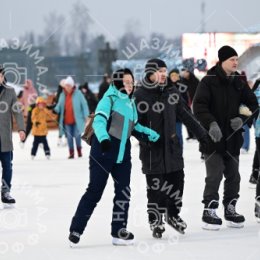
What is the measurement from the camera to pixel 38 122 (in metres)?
15.9

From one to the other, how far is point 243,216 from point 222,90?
3.59 feet

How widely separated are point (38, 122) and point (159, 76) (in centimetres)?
887

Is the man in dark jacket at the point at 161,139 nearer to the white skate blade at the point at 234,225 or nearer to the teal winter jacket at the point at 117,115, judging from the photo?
the teal winter jacket at the point at 117,115

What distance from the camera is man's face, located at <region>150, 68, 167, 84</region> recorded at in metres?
7.21

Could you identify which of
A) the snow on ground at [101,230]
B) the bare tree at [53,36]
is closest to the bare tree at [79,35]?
the bare tree at [53,36]

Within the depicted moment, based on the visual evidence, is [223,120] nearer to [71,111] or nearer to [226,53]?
[226,53]

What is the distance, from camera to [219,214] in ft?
27.5

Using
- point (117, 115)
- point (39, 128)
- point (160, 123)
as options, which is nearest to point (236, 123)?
point (160, 123)

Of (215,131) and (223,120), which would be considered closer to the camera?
(215,131)

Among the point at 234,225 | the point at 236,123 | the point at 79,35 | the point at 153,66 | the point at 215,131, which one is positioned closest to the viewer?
the point at 153,66

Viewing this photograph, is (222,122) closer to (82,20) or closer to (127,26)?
(127,26)

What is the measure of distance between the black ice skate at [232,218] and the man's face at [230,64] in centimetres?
108

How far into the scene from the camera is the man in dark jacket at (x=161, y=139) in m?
7.25

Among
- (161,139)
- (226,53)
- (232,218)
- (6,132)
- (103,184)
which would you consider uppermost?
(226,53)
